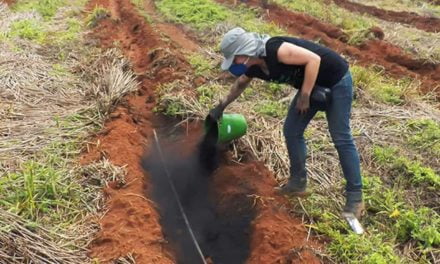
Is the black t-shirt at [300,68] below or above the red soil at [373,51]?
above

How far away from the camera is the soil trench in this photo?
4184mm

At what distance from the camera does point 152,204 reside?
5000mm

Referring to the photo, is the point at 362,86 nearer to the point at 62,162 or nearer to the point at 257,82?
the point at 257,82

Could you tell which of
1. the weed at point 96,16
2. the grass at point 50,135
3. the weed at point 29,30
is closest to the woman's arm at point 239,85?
the grass at point 50,135

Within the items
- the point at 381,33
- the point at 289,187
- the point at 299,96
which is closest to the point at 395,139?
the point at 289,187

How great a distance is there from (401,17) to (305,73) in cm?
998

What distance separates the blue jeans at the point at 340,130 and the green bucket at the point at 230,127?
966mm

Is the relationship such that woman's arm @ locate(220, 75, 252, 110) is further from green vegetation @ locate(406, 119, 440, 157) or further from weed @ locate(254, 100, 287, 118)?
green vegetation @ locate(406, 119, 440, 157)

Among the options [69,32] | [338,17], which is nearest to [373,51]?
[338,17]

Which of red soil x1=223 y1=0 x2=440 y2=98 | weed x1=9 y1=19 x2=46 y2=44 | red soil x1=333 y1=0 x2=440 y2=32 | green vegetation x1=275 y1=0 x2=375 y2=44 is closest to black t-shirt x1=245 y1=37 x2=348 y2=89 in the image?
red soil x1=223 y1=0 x2=440 y2=98

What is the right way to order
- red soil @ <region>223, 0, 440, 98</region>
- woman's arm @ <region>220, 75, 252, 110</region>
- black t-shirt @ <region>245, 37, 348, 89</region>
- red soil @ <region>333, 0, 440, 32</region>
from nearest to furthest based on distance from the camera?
black t-shirt @ <region>245, 37, 348, 89</region>
woman's arm @ <region>220, 75, 252, 110</region>
red soil @ <region>223, 0, 440, 98</region>
red soil @ <region>333, 0, 440, 32</region>

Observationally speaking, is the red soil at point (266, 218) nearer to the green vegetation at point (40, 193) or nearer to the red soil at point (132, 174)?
the red soil at point (132, 174)

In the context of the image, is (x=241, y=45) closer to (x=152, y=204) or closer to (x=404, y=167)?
(x=152, y=204)

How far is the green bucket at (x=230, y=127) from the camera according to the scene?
215 inches
